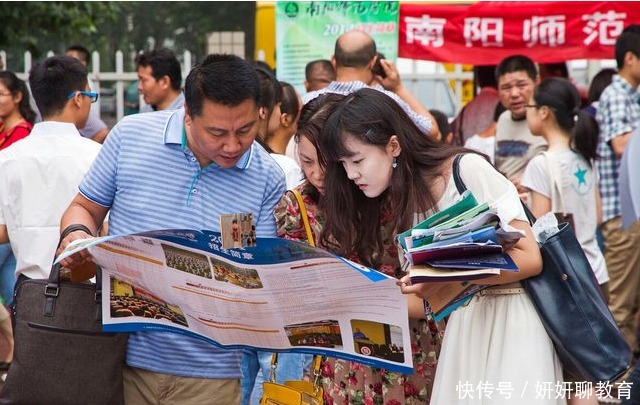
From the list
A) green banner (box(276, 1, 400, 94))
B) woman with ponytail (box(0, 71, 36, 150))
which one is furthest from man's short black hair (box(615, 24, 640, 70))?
woman with ponytail (box(0, 71, 36, 150))

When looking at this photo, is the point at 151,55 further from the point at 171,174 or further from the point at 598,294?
the point at 598,294

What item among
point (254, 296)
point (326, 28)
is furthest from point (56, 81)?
point (326, 28)

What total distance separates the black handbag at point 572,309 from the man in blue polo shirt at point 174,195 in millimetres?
741

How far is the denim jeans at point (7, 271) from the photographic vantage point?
6488 mm

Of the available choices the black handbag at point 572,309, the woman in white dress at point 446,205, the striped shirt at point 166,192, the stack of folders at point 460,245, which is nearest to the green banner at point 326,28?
the striped shirt at point 166,192

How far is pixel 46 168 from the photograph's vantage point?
4996 millimetres

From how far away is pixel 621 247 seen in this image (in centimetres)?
803

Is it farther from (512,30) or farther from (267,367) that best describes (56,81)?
(512,30)

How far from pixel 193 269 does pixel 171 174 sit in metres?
0.42

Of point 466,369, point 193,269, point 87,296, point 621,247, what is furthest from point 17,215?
point 621,247

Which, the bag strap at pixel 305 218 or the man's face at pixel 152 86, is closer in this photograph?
the bag strap at pixel 305 218

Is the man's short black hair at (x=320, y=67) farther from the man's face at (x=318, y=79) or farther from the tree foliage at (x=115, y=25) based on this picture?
the tree foliage at (x=115, y=25)

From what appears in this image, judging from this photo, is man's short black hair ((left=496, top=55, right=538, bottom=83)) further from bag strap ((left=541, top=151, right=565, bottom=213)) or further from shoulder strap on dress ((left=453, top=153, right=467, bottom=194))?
shoulder strap on dress ((left=453, top=153, right=467, bottom=194))

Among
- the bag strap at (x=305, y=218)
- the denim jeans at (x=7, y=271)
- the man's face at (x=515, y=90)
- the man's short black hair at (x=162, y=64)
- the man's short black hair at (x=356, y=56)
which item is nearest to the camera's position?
the bag strap at (x=305, y=218)
